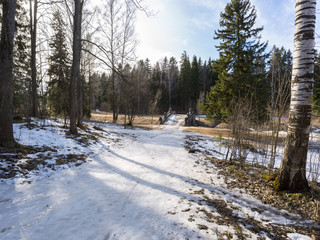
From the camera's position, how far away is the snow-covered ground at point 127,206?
2.13 metres

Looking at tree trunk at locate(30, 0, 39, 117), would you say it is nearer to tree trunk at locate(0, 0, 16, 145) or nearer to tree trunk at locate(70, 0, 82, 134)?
tree trunk at locate(70, 0, 82, 134)

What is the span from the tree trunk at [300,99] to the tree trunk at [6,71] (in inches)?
277

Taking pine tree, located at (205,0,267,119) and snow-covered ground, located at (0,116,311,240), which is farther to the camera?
pine tree, located at (205,0,267,119)

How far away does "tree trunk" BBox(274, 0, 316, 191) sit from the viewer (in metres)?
3.00

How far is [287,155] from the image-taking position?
3.17 metres

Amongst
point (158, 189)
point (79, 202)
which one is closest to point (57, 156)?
point (79, 202)

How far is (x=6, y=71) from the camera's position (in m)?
4.55

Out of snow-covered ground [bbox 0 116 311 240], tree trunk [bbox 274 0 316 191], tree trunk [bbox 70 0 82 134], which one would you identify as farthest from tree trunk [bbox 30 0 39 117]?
tree trunk [bbox 274 0 316 191]

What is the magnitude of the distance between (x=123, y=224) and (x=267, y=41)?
17525 mm

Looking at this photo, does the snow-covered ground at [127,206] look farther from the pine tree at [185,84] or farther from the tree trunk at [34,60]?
the pine tree at [185,84]

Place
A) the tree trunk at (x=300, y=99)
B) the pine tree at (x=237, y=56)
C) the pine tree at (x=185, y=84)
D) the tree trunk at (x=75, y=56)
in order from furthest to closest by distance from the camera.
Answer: the pine tree at (x=185, y=84) < the pine tree at (x=237, y=56) < the tree trunk at (x=75, y=56) < the tree trunk at (x=300, y=99)

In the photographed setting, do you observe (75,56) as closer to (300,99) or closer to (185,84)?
(300,99)

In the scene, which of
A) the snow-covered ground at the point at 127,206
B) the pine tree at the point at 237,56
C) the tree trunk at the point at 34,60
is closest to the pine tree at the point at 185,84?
the pine tree at the point at 237,56

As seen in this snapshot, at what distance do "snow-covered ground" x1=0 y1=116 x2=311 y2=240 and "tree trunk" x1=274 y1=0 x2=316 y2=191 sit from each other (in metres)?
0.85
